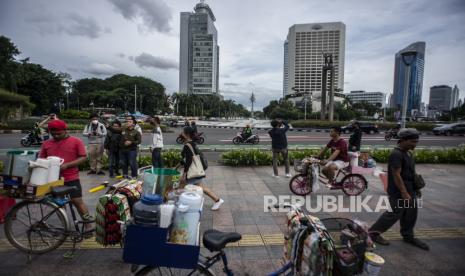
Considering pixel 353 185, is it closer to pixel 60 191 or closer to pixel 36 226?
pixel 60 191

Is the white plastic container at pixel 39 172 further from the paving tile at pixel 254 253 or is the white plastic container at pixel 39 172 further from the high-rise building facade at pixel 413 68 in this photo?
the high-rise building facade at pixel 413 68

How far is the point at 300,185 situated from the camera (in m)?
6.10

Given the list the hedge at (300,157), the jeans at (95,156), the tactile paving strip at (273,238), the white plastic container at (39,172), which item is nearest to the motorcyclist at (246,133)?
the hedge at (300,157)

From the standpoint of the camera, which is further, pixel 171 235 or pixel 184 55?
pixel 184 55

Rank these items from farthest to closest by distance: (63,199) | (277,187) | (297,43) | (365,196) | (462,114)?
(297,43), (462,114), (277,187), (365,196), (63,199)

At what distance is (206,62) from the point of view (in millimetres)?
138125

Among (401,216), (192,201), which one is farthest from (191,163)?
(401,216)

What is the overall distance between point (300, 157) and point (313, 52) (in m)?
106

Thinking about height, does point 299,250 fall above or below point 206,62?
below

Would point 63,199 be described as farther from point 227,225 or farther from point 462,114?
point 462,114

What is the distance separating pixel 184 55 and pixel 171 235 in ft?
489

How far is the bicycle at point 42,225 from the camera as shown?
10.8ft

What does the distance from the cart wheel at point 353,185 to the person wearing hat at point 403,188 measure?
7.71 feet

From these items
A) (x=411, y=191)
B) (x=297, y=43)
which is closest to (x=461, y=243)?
(x=411, y=191)
